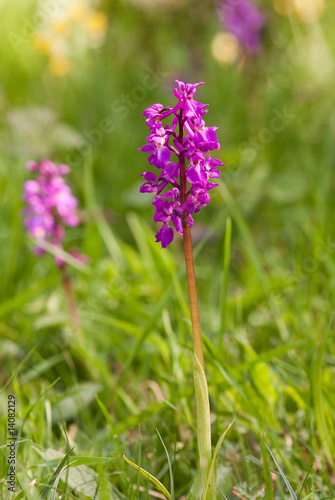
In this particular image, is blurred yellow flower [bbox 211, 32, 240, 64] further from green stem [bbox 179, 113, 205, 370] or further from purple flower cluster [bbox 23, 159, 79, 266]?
green stem [bbox 179, 113, 205, 370]

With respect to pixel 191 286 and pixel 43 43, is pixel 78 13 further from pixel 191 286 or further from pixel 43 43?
pixel 191 286

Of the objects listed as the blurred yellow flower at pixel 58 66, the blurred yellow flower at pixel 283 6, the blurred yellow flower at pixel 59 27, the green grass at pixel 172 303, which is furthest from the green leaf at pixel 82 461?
the blurred yellow flower at pixel 59 27

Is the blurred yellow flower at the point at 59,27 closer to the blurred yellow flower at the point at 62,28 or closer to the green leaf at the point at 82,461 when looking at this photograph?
the blurred yellow flower at the point at 62,28

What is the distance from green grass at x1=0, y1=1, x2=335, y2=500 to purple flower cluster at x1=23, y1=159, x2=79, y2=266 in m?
0.22

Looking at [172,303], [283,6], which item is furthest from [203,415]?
[283,6]

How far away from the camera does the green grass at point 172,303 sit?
1.54 meters

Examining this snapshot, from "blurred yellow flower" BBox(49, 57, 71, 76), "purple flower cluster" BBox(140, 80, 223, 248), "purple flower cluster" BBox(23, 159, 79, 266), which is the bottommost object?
"purple flower cluster" BBox(140, 80, 223, 248)

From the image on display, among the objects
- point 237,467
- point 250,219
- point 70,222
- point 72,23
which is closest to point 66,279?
point 70,222

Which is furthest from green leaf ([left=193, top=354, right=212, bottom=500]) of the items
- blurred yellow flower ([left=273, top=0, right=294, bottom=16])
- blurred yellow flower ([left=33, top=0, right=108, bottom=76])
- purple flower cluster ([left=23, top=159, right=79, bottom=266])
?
blurred yellow flower ([left=33, top=0, right=108, bottom=76])

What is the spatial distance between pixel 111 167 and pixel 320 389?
8.28 feet

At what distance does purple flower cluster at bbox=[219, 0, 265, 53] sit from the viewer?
379 cm

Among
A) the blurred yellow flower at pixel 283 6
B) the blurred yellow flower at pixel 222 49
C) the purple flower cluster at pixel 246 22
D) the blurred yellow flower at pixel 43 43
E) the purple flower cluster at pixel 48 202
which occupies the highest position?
the blurred yellow flower at pixel 222 49

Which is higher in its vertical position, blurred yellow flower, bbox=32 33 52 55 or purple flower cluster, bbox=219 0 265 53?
blurred yellow flower, bbox=32 33 52 55

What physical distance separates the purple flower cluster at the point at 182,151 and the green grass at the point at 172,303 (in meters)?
0.48
